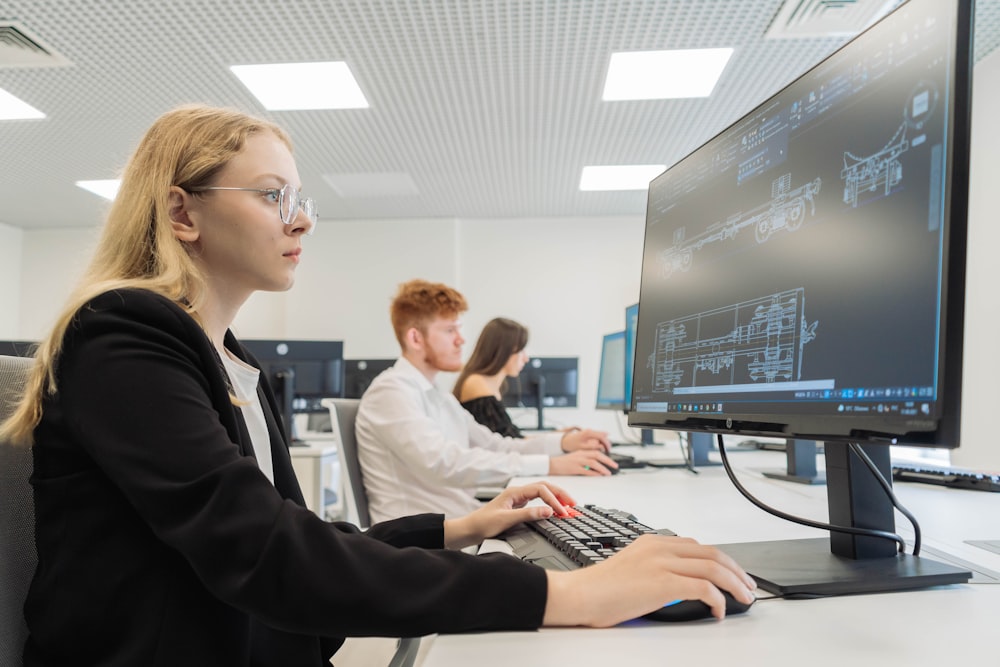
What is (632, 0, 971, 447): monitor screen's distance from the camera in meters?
0.53

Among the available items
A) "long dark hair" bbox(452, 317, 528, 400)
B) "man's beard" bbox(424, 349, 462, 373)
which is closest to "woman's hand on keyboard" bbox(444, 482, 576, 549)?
"man's beard" bbox(424, 349, 462, 373)

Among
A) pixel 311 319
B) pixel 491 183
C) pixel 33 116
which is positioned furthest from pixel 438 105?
pixel 311 319

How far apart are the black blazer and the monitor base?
0.83 feet

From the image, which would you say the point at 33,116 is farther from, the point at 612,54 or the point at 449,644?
the point at 449,644

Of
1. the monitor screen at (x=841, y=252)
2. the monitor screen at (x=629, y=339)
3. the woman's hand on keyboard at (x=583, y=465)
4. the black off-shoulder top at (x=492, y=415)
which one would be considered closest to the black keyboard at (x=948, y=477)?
the woman's hand on keyboard at (x=583, y=465)

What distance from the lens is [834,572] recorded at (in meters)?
0.66

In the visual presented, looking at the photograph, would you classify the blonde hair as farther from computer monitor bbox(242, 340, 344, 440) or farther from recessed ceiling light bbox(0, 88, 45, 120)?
recessed ceiling light bbox(0, 88, 45, 120)

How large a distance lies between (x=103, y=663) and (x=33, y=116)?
477 centimetres

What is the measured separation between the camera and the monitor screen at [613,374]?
270cm

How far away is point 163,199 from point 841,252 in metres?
0.81

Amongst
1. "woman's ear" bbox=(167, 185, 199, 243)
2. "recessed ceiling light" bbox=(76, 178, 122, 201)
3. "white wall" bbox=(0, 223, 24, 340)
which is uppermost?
"recessed ceiling light" bbox=(76, 178, 122, 201)

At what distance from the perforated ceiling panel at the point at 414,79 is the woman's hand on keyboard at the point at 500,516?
2.05 meters

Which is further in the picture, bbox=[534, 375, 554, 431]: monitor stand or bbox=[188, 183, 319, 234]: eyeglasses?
bbox=[534, 375, 554, 431]: monitor stand

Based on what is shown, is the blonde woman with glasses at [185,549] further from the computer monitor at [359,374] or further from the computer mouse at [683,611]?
the computer monitor at [359,374]
